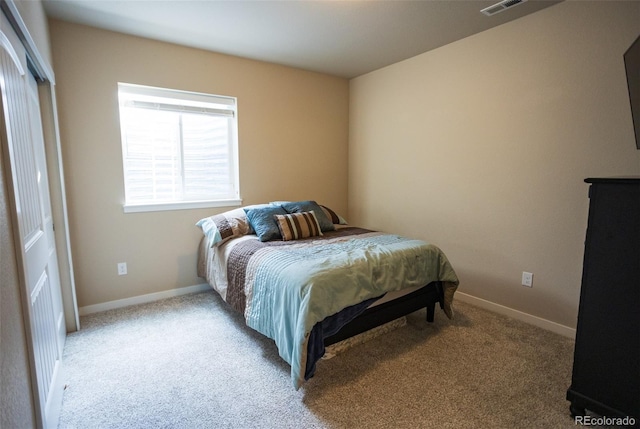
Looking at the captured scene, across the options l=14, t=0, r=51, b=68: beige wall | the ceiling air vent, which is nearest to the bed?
l=14, t=0, r=51, b=68: beige wall

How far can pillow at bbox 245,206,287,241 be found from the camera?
9.04ft

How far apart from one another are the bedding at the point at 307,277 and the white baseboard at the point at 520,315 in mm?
594

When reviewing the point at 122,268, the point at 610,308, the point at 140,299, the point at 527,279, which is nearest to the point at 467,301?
the point at 527,279

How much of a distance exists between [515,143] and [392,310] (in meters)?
1.70

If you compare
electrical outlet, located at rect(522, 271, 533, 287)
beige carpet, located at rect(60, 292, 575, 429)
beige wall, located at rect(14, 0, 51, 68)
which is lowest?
beige carpet, located at rect(60, 292, 575, 429)

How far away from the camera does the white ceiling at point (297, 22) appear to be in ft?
7.49

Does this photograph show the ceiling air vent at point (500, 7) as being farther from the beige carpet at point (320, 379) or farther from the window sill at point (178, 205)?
the window sill at point (178, 205)

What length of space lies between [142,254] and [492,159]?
3.28 metres

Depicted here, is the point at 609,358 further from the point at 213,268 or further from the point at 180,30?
the point at 180,30

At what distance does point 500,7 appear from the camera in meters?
2.31

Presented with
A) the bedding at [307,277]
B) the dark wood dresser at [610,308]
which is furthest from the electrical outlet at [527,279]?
the dark wood dresser at [610,308]

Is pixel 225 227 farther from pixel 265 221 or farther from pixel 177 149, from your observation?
pixel 177 149

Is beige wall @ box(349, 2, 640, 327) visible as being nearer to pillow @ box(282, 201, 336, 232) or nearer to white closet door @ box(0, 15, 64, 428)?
pillow @ box(282, 201, 336, 232)

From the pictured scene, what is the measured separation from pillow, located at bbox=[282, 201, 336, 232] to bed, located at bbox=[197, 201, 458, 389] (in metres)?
0.01
